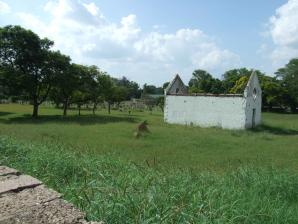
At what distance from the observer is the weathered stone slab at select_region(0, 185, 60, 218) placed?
344 centimetres

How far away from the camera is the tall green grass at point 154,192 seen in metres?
4.14

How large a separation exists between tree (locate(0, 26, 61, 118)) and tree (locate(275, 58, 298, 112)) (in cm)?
4060

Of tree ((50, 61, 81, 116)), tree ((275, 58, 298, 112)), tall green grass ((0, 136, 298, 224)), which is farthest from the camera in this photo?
tree ((275, 58, 298, 112))

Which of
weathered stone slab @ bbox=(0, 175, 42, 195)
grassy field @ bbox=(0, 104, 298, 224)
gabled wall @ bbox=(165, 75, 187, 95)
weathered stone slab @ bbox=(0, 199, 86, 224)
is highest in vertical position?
gabled wall @ bbox=(165, 75, 187, 95)

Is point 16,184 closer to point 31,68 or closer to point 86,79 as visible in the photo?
point 31,68

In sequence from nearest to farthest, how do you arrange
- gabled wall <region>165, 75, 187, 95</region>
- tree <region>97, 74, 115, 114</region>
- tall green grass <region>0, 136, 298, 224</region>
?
tall green grass <region>0, 136, 298, 224</region>
gabled wall <region>165, 75, 187, 95</region>
tree <region>97, 74, 115, 114</region>

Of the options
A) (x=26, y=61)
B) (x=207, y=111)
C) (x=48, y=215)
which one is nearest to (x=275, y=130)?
(x=207, y=111)

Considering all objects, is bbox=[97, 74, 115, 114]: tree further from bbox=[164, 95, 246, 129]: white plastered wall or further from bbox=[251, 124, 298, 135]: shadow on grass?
bbox=[251, 124, 298, 135]: shadow on grass

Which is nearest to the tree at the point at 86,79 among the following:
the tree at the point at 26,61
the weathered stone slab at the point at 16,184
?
the tree at the point at 26,61

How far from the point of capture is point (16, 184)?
4.18 meters

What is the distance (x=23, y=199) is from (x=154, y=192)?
5.41 ft

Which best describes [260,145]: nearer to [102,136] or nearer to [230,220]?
[102,136]

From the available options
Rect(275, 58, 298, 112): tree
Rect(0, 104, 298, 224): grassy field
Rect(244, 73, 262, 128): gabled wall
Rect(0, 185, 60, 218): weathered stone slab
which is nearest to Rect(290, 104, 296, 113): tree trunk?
Rect(275, 58, 298, 112): tree

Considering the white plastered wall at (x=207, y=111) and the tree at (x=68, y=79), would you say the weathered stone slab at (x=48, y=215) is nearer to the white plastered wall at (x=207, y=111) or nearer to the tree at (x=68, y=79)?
the white plastered wall at (x=207, y=111)
